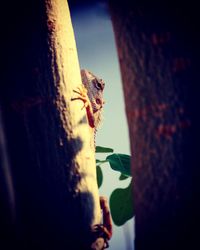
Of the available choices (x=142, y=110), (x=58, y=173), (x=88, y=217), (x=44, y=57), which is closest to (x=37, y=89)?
(x=44, y=57)

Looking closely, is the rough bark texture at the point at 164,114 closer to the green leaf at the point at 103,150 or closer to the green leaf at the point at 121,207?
the green leaf at the point at 121,207

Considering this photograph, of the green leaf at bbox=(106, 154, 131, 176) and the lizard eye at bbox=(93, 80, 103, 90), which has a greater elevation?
the lizard eye at bbox=(93, 80, 103, 90)

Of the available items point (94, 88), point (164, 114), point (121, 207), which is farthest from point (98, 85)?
point (164, 114)

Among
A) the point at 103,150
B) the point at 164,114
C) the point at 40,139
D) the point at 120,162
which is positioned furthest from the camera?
the point at 103,150

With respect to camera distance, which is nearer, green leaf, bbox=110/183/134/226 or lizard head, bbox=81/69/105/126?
green leaf, bbox=110/183/134/226

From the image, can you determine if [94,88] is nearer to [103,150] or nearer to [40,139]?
[103,150]

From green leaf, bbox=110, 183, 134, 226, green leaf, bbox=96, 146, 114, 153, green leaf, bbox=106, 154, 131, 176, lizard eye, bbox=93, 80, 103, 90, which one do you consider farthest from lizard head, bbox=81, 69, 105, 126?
green leaf, bbox=110, 183, 134, 226

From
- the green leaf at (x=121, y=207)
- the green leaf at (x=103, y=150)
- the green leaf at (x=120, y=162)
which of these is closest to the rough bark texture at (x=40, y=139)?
the green leaf at (x=121, y=207)

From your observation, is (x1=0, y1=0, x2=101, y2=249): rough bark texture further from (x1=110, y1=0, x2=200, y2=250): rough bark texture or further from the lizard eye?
the lizard eye
